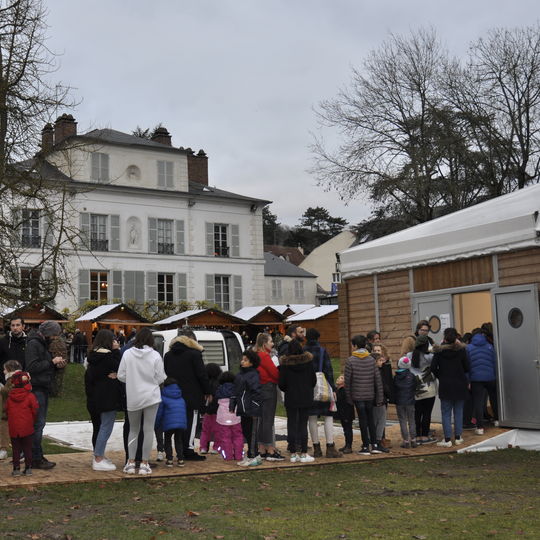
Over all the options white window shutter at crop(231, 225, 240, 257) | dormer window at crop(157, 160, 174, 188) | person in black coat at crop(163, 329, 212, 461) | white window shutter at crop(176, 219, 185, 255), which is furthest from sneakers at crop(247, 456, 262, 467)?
white window shutter at crop(231, 225, 240, 257)

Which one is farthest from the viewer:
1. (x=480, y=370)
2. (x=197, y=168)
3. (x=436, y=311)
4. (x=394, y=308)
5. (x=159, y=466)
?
(x=197, y=168)

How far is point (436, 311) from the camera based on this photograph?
14812 mm

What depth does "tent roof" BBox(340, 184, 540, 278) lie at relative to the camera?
1297 cm

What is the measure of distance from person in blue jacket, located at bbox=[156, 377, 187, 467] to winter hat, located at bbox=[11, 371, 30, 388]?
66.4 inches

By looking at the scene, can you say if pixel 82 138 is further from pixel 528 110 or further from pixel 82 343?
pixel 528 110

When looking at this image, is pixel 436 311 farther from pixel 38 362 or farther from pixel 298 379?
pixel 38 362

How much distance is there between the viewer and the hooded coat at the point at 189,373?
36.2 ft

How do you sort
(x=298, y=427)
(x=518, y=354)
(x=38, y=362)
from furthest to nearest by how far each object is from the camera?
(x=518, y=354) < (x=298, y=427) < (x=38, y=362)

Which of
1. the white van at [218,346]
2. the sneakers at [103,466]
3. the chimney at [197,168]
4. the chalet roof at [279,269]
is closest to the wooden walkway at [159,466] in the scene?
the sneakers at [103,466]

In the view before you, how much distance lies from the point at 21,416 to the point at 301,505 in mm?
3492

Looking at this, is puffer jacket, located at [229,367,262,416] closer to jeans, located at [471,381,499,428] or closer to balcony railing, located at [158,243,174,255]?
jeans, located at [471,381,499,428]

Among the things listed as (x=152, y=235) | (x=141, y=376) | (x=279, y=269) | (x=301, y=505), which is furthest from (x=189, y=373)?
(x=279, y=269)

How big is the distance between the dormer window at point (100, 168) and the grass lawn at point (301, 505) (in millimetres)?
34899

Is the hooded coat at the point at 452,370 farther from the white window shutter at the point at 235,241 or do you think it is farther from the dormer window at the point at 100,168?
the white window shutter at the point at 235,241
